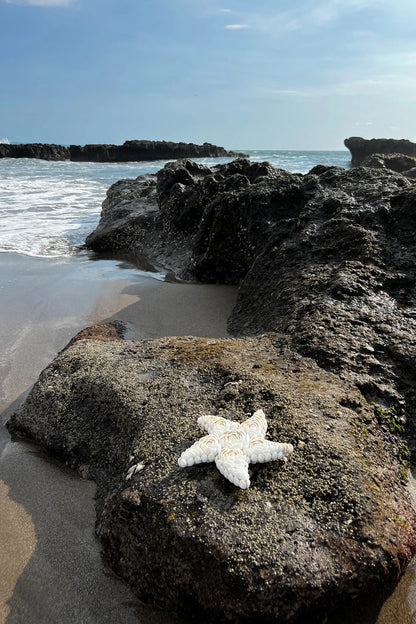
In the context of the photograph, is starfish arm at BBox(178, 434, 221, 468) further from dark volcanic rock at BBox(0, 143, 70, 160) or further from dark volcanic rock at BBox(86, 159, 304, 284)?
dark volcanic rock at BBox(0, 143, 70, 160)

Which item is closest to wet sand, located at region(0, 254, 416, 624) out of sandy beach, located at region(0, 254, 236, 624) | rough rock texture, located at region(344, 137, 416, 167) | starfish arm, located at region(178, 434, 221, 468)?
sandy beach, located at region(0, 254, 236, 624)

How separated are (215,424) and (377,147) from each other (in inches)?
1561

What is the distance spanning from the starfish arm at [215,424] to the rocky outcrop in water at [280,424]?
90 mm

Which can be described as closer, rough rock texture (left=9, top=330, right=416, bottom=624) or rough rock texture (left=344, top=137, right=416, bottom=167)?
rough rock texture (left=9, top=330, right=416, bottom=624)

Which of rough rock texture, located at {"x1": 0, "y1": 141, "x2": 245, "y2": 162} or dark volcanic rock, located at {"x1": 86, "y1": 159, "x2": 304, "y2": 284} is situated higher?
rough rock texture, located at {"x1": 0, "y1": 141, "x2": 245, "y2": 162}

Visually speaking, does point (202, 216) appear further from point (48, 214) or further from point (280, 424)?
point (48, 214)

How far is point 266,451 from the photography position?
1856 millimetres

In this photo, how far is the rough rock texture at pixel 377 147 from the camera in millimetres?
34656

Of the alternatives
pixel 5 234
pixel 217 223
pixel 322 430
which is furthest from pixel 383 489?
pixel 5 234

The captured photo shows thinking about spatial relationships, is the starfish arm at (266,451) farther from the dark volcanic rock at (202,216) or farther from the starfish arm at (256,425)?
the dark volcanic rock at (202,216)

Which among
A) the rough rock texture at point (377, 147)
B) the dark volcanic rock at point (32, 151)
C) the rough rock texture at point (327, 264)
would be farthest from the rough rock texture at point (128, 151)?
the rough rock texture at point (327, 264)

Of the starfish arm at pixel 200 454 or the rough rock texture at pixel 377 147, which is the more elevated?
the rough rock texture at pixel 377 147

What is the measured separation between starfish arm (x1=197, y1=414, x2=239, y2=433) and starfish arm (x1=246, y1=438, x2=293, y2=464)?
161mm

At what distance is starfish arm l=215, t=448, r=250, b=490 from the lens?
1768 millimetres
